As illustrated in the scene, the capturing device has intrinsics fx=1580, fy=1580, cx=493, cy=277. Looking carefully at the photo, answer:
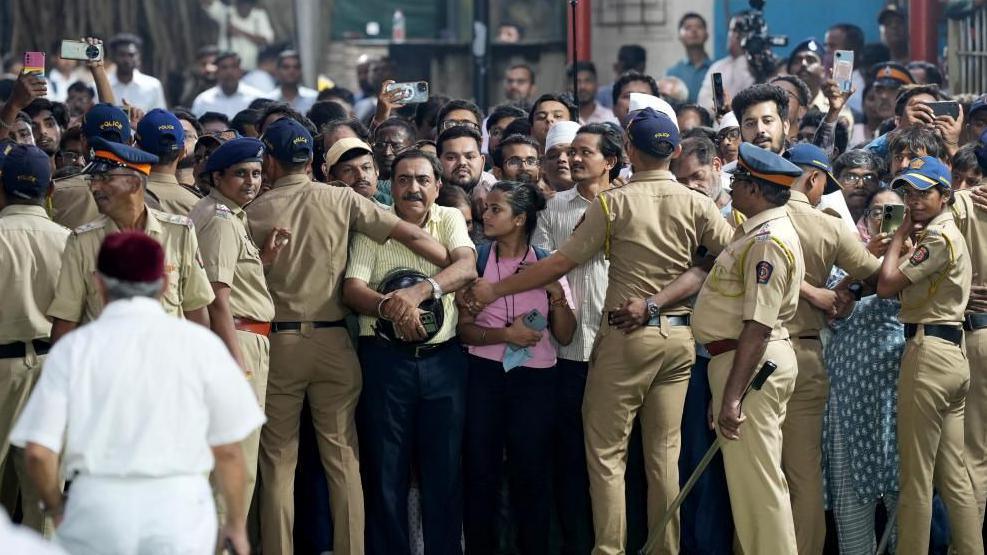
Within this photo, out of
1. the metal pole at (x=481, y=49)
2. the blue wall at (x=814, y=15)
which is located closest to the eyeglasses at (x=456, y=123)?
the blue wall at (x=814, y=15)

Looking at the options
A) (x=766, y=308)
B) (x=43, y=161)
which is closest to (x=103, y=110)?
(x=43, y=161)

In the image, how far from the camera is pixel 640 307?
22.7 feet

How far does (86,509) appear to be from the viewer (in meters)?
4.58

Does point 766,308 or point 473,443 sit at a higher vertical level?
point 766,308

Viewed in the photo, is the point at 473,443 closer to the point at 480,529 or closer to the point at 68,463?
the point at 480,529

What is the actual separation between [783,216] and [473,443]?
1.76 metres

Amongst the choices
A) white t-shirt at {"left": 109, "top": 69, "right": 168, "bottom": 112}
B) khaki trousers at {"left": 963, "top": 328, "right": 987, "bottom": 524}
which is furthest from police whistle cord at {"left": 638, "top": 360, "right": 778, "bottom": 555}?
white t-shirt at {"left": 109, "top": 69, "right": 168, "bottom": 112}

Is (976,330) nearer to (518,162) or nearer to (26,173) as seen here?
(518,162)

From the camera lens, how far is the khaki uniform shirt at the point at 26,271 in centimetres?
670

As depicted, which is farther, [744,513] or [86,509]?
[744,513]

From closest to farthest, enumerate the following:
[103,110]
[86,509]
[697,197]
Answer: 1. [86,509]
2. [697,197]
3. [103,110]

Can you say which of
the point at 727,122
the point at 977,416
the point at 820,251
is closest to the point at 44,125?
the point at 727,122

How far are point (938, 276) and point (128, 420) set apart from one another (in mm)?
3923

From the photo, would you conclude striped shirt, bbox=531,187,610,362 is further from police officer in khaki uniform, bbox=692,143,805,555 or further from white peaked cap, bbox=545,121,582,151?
police officer in khaki uniform, bbox=692,143,805,555
